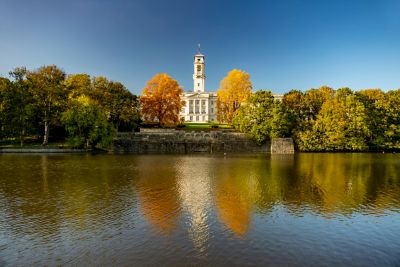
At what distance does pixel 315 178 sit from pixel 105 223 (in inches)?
759

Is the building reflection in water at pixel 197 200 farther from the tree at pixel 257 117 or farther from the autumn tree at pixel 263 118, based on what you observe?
the autumn tree at pixel 263 118

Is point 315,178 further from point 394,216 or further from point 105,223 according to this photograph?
point 105,223

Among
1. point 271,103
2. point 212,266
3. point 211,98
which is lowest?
point 212,266

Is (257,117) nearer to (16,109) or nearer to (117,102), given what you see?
(117,102)

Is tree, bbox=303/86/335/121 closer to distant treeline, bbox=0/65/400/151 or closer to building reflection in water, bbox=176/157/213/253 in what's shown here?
distant treeline, bbox=0/65/400/151

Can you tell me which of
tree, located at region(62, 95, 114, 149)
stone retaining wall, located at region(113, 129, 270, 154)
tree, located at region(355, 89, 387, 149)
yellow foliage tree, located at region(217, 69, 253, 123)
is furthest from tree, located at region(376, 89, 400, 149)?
tree, located at region(62, 95, 114, 149)

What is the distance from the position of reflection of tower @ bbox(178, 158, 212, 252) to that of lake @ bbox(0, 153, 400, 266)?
6cm

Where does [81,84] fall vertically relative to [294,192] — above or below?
above

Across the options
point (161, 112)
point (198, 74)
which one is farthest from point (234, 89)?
point (198, 74)

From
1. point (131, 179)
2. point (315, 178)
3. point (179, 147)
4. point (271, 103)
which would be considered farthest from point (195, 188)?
point (271, 103)

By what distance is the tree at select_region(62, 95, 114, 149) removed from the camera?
52.4 metres

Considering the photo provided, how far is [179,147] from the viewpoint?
58562 millimetres

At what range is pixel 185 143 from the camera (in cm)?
5891

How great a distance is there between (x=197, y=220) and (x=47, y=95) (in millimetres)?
48825
